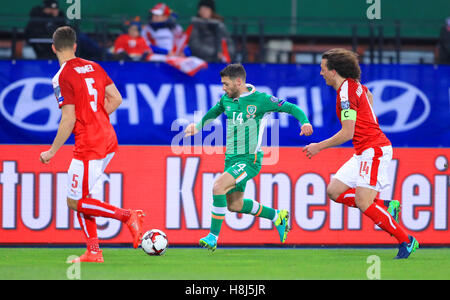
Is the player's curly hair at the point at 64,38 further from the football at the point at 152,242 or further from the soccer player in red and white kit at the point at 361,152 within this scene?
the soccer player in red and white kit at the point at 361,152

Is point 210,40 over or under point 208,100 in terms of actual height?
over

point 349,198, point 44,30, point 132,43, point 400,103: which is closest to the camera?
point 349,198

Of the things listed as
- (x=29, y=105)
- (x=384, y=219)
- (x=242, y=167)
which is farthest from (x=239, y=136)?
(x=29, y=105)

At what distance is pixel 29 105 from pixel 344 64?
14.1 feet

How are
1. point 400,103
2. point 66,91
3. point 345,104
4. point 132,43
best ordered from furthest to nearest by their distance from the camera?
point 132,43
point 400,103
point 345,104
point 66,91

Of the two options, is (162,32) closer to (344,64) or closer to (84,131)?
(344,64)

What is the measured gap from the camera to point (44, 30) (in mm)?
12094

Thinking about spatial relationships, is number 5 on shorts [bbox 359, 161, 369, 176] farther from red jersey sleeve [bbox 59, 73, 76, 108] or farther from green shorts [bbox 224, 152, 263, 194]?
red jersey sleeve [bbox 59, 73, 76, 108]

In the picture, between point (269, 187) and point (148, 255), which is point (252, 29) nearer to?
point (269, 187)

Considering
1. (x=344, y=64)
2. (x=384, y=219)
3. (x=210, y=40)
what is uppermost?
(x=210, y=40)

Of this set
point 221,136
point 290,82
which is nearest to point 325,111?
point 290,82

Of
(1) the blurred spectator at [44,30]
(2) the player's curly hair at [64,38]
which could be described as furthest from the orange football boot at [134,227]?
(1) the blurred spectator at [44,30]

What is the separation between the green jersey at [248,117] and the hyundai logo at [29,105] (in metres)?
2.58

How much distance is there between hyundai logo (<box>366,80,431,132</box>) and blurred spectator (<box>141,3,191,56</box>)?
283 centimetres
